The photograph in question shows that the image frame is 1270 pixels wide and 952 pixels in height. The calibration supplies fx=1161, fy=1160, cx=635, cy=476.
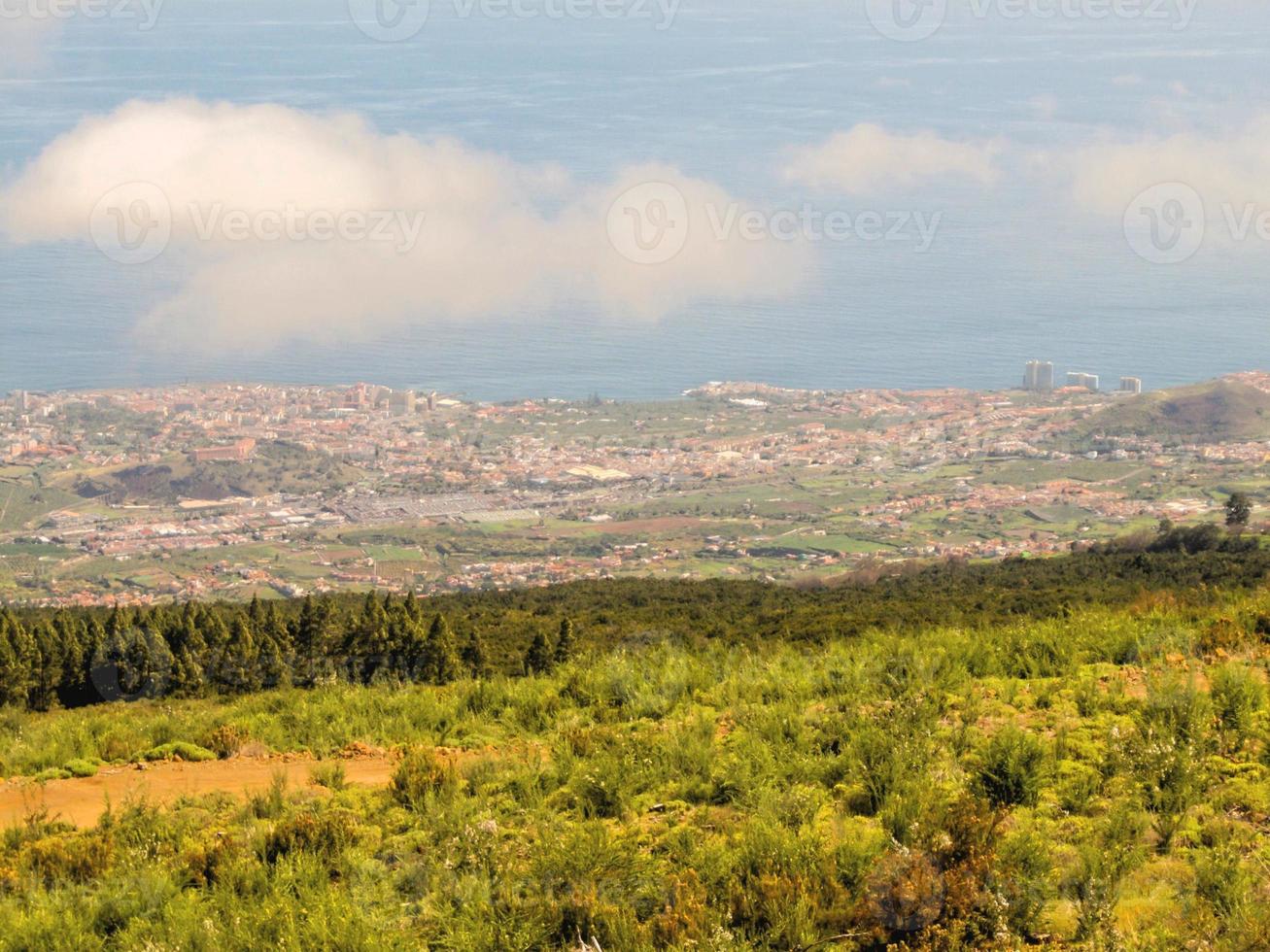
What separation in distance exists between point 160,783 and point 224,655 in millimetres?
6550

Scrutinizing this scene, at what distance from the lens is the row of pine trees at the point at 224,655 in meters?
11.6

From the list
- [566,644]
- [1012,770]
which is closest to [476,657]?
[566,644]

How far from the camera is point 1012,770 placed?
491 centimetres

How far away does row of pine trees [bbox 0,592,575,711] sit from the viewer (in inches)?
456

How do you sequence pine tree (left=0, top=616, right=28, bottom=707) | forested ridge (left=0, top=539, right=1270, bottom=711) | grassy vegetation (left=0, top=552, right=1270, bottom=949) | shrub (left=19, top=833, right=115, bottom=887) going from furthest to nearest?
pine tree (left=0, top=616, right=28, bottom=707)
forested ridge (left=0, top=539, right=1270, bottom=711)
shrub (left=19, top=833, right=115, bottom=887)
grassy vegetation (left=0, top=552, right=1270, bottom=949)

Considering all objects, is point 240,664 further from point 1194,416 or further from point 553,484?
point 1194,416

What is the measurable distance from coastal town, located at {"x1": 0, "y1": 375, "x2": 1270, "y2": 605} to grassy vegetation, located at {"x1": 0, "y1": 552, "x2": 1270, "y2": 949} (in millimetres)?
25275

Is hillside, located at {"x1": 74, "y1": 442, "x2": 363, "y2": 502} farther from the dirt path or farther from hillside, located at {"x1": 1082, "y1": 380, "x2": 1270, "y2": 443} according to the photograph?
the dirt path

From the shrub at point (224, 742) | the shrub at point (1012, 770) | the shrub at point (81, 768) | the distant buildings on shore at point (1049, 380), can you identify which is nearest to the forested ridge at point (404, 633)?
the shrub at point (224, 742)

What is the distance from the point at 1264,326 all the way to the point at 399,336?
66798 mm

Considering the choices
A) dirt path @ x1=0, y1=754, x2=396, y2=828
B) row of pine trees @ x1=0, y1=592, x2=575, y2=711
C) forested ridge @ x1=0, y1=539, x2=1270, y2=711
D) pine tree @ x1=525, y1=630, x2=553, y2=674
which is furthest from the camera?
row of pine trees @ x1=0, y1=592, x2=575, y2=711

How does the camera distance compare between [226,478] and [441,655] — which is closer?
[441,655]

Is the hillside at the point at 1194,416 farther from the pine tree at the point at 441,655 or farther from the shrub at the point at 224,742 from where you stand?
the shrub at the point at 224,742

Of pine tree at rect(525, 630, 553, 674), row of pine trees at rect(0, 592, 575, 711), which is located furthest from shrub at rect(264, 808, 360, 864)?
row of pine trees at rect(0, 592, 575, 711)
